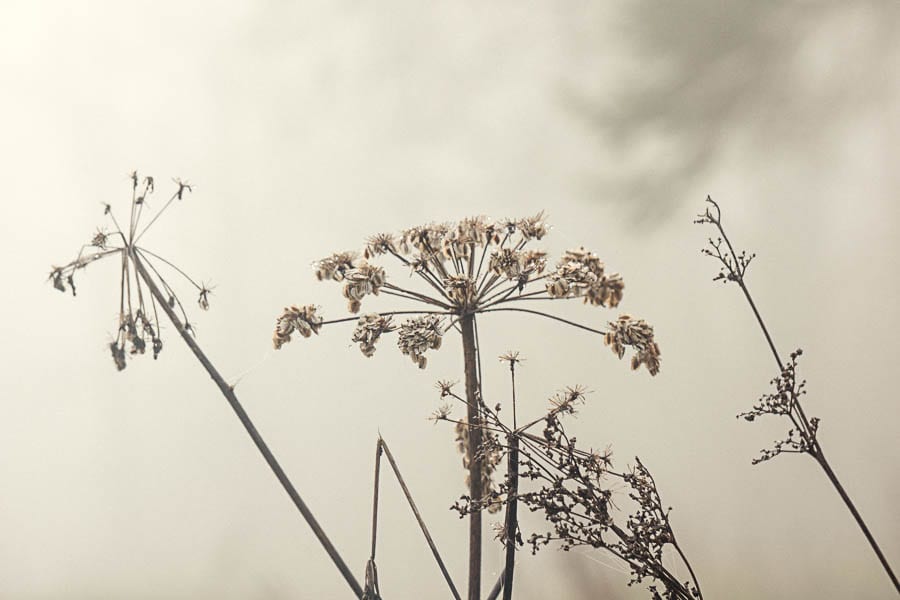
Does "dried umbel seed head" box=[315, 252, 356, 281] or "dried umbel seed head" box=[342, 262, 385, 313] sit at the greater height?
"dried umbel seed head" box=[315, 252, 356, 281]

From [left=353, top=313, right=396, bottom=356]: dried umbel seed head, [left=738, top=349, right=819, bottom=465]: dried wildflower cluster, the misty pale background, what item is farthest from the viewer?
the misty pale background

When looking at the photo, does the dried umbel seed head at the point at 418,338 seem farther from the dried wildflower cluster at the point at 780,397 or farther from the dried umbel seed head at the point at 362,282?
the dried wildflower cluster at the point at 780,397

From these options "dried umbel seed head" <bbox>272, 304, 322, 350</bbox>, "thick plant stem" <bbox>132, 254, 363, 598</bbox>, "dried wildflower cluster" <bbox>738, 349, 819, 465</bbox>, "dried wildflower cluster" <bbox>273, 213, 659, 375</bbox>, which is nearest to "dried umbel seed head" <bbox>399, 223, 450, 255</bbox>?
"dried wildflower cluster" <bbox>273, 213, 659, 375</bbox>

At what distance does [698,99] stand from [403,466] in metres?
0.75

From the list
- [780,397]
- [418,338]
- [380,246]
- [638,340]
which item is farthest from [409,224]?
[780,397]

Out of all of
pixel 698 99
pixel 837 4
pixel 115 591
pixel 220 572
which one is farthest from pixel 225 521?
→ pixel 837 4

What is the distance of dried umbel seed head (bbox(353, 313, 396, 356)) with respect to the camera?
0.77 metres

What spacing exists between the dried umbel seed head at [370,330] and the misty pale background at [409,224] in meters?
0.39

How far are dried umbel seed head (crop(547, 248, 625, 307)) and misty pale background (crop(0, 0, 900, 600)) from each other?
0.38m

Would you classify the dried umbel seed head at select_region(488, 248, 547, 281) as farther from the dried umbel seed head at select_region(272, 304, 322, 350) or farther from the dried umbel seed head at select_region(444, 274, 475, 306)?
the dried umbel seed head at select_region(272, 304, 322, 350)

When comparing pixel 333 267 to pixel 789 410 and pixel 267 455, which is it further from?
pixel 789 410

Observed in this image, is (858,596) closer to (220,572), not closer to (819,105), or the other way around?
(819,105)

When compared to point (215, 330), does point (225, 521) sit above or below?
below

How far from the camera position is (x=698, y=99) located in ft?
3.45
